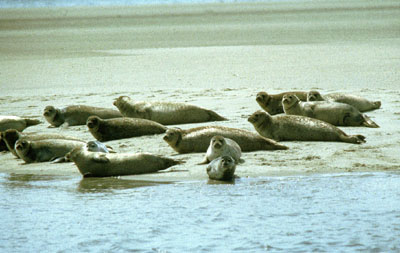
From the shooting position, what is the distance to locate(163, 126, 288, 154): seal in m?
6.70

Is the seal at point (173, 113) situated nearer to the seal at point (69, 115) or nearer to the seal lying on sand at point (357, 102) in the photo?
the seal at point (69, 115)

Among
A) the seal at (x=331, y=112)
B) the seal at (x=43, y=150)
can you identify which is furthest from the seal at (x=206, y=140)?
the seal at (x=331, y=112)

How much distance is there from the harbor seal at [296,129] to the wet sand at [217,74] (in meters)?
0.13

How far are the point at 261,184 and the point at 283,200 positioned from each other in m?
0.50

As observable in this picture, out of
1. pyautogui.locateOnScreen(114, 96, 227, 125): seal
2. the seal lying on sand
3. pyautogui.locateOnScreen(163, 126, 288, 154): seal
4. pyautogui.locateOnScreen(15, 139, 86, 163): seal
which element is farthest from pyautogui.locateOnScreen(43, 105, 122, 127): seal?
the seal lying on sand

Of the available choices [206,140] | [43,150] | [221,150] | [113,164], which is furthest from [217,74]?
[113,164]

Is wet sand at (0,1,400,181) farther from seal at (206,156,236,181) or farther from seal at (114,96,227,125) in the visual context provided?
seal at (114,96,227,125)

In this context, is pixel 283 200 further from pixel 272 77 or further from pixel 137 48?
pixel 137 48

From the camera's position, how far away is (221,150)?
607 cm

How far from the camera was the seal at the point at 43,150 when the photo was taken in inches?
264

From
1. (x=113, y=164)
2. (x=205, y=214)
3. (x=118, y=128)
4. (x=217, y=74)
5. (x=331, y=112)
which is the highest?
(x=217, y=74)

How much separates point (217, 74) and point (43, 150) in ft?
21.0

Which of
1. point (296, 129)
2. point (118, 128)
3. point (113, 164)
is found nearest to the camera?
point (113, 164)

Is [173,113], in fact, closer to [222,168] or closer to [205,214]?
[222,168]
